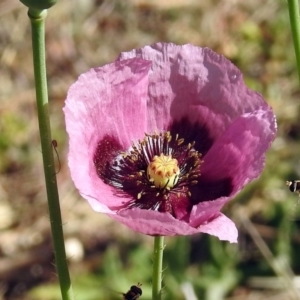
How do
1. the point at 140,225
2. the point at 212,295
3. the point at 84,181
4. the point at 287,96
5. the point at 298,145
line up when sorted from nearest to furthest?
1. the point at 140,225
2. the point at 84,181
3. the point at 212,295
4. the point at 298,145
5. the point at 287,96

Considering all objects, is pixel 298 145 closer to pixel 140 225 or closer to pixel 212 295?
pixel 212 295

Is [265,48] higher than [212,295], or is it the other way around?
[265,48]

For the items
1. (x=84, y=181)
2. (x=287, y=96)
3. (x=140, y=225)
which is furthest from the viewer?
(x=287, y=96)

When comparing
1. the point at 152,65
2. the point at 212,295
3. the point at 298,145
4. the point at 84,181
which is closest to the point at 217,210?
the point at 84,181

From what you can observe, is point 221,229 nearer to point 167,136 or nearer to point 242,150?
point 242,150

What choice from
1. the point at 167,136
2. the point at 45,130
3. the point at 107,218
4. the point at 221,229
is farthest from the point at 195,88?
the point at 107,218

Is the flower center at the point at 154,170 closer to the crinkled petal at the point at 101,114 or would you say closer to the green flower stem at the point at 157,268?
the crinkled petal at the point at 101,114
